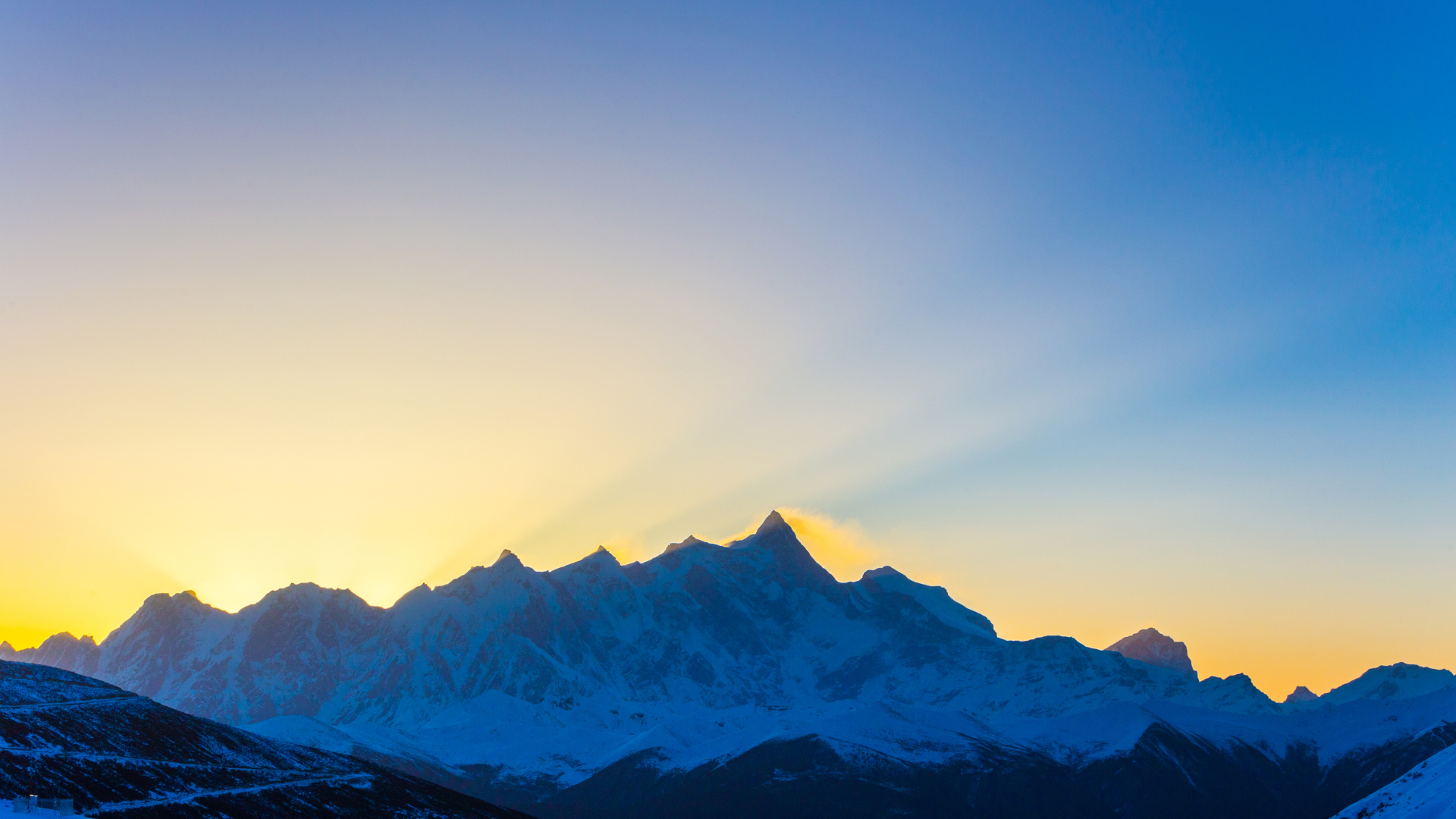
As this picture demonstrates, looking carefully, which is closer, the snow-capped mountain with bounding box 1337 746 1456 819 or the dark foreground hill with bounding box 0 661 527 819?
the snow-capped mountain with bounding box 1337 746 1456 819

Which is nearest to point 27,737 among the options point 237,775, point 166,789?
point 166,789

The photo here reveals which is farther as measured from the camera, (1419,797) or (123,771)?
(123,771)

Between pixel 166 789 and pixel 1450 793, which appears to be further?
pixel 166 789

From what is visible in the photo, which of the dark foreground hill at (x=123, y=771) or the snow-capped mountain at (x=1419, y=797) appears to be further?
the dark foreground hill at (x=123, y=771)

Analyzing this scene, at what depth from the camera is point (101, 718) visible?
628 ft

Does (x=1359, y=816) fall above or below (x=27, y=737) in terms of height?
below

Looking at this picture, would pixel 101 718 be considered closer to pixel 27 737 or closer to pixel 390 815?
pixel 27 737

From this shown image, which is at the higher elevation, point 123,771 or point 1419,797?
point 123,771

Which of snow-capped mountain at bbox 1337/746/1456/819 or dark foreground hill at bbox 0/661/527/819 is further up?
dark foreground hill at bbox 0/661/527/819

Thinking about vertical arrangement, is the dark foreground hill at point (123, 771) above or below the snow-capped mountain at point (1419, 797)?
above

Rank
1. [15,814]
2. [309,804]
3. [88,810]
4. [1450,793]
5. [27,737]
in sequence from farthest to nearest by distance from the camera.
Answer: [309,804], [27,737], [88,810], [15,814], [1450,793]

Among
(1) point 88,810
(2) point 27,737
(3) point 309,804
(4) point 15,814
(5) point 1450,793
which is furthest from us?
(3) point 309,804

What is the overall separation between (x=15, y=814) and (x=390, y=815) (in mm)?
87393

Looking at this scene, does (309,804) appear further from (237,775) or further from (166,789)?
(166,789)
